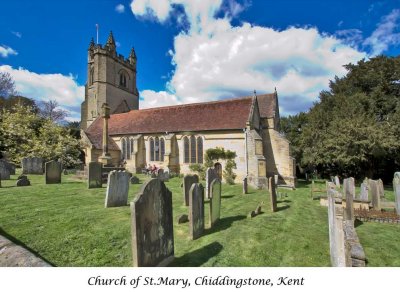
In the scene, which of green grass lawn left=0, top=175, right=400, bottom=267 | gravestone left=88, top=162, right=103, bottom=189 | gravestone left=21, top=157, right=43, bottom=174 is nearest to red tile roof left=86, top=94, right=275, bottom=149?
gravestone left=21, top=157, right=43, bottom=174

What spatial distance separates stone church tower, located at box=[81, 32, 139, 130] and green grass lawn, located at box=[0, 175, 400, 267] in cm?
2639

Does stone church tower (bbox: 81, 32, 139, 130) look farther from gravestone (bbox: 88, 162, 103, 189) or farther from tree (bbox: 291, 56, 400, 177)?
tree (bbox: 291, 56, 400, 177)

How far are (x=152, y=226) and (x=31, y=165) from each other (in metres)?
18.5

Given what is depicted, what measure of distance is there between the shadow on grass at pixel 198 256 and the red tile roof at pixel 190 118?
1602 centimetres

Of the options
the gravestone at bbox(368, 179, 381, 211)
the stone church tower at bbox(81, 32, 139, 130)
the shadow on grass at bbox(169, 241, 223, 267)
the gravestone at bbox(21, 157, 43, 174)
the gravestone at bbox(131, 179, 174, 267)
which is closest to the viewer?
the gravestone at bbox(131, 179, 174, 267)

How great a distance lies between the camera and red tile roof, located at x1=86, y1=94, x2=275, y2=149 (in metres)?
22.1

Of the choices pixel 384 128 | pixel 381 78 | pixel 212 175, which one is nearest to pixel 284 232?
pixel 212 175

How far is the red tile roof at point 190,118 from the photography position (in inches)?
869

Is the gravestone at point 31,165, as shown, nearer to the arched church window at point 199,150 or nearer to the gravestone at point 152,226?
the arched church window at point 199,150

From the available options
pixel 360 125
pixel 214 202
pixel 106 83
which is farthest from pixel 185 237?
pixel 106 83

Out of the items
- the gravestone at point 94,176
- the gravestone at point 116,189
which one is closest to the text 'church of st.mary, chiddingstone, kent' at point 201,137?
the gravestone at point 94,176

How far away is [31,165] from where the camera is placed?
17953mm
